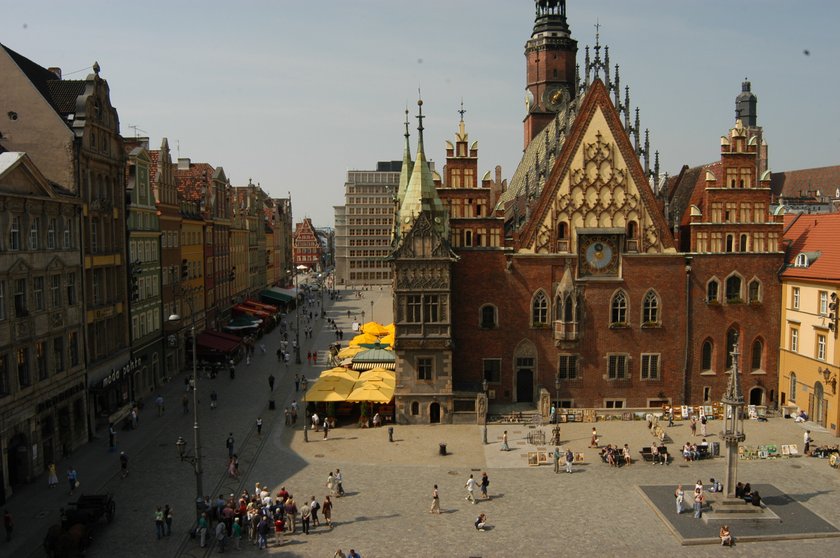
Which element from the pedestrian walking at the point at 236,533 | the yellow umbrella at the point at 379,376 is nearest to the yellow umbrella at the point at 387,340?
the yellow umbrella at the point at 379,376

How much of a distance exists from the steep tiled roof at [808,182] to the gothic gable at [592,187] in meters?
60.0

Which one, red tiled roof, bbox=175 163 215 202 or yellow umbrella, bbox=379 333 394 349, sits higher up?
red tiled roof, bbox=175 163 215 202

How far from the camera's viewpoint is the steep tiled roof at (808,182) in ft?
329

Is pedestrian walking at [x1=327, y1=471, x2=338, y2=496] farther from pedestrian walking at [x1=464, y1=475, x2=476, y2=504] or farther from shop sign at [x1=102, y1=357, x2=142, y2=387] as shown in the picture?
shop sign at [x1=102, y1=357, x2=142, y2=387]

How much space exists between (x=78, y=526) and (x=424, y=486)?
48.8ft

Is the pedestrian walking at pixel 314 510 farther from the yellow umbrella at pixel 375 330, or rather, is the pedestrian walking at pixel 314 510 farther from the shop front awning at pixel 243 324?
the shop front awning at pixel 243 324

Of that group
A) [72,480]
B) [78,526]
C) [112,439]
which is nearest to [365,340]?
[112,439]

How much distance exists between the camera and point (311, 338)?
83.2m

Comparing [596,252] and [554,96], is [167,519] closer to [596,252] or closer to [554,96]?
[596,252]

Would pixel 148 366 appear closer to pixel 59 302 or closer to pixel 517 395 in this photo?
pixel 59 302

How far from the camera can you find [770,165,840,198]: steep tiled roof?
100375 millimetres

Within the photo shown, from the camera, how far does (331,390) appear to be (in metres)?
45.6

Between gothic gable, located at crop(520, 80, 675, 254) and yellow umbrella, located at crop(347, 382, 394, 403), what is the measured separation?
42.1 feet

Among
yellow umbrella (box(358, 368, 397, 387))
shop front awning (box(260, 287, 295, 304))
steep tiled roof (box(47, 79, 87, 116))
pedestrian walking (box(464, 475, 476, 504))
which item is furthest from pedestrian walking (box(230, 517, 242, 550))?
shop front awning (box(260, 287, 295, 304))
